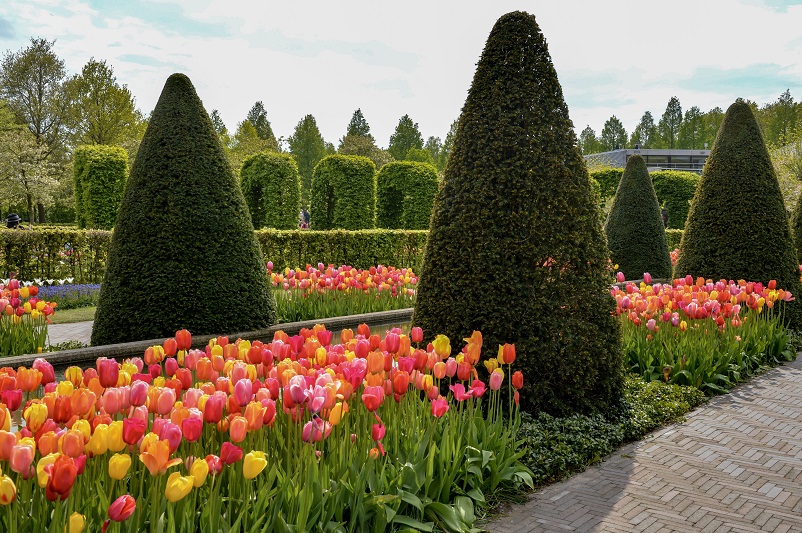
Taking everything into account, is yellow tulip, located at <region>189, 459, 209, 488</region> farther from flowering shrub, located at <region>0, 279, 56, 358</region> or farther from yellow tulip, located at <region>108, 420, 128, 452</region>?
flowering shrub, located at <region>0, 279, 56, 358</region>

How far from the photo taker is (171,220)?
23.3 ft

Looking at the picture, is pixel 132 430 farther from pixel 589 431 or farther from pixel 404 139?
pixel 404 139

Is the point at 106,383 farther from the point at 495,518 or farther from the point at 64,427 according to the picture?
the point at 495,518

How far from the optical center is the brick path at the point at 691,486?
3.87m

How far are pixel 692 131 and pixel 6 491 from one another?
81079 mm

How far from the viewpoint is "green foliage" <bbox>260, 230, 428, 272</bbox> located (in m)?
14.4

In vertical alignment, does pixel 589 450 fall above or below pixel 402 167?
below

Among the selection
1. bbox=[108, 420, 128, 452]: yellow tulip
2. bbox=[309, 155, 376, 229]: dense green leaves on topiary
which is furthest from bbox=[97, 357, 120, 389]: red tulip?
bbox=[309, 155, 376, 229]: dense green leaves on topiary

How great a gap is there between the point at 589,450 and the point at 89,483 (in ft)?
11.1

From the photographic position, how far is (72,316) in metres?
11.3

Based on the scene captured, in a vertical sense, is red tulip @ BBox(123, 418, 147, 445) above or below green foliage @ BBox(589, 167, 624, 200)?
below

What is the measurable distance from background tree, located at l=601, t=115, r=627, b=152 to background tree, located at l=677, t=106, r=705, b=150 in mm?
11113

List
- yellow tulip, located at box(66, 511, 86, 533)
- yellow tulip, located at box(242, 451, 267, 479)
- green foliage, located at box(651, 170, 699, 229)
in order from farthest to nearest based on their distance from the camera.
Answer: green foliage, located at box(651, 170, 699, 229)
yellow tulip, located at box(242, 451, 267, 479)
yellow tulip, located at box(66, 511, 86, 533)

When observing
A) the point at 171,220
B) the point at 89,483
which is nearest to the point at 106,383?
the point at 89,483
